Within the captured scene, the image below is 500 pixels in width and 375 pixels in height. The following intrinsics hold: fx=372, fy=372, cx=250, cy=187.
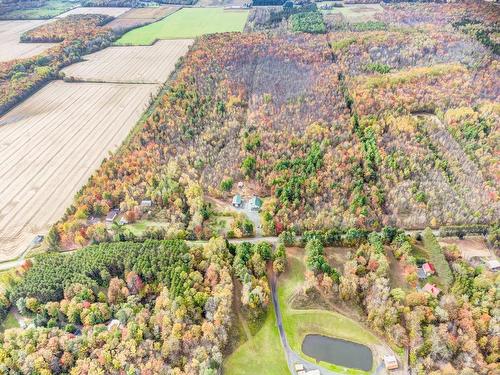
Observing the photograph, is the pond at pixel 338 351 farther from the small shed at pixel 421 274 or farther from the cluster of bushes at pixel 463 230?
the cluster of bushes at pixel 463 230

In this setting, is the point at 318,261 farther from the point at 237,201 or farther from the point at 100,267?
the point at 100,267

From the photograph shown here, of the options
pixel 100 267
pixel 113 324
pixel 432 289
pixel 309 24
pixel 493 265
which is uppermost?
pixel 309 24

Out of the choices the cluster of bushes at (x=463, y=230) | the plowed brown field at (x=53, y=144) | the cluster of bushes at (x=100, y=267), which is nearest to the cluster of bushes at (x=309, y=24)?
the plowed brown field at (x=53, y=144)

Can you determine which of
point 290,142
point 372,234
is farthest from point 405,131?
point 372,234

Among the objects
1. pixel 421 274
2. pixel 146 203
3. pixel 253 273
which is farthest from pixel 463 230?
pixel 146 203

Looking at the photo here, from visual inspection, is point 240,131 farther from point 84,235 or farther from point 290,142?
point 84,235

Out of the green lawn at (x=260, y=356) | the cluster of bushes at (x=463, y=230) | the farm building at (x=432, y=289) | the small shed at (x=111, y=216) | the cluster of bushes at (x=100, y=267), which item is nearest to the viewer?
the green lawn at (x=260, y=356)
